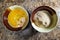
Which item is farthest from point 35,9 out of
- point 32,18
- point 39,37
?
point 39,37

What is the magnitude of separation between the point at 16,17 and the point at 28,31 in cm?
10

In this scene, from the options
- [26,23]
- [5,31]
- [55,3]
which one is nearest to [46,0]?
[55,3]

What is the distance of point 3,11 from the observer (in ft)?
2.69

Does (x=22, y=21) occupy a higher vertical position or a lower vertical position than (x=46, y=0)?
lower

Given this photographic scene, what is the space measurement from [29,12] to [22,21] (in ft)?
0.22

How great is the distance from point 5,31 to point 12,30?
0.07 metres

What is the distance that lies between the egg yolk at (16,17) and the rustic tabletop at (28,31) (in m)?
0.05

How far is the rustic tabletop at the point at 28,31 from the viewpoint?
0.78 meters

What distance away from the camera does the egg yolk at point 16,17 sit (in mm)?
762

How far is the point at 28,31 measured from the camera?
0.79 metres

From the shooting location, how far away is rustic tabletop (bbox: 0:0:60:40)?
78cm

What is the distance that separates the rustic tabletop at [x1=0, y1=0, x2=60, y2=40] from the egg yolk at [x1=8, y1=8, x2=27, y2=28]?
0.16ft

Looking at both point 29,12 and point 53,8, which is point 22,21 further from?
point 53,8

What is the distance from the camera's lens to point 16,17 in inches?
30.4
